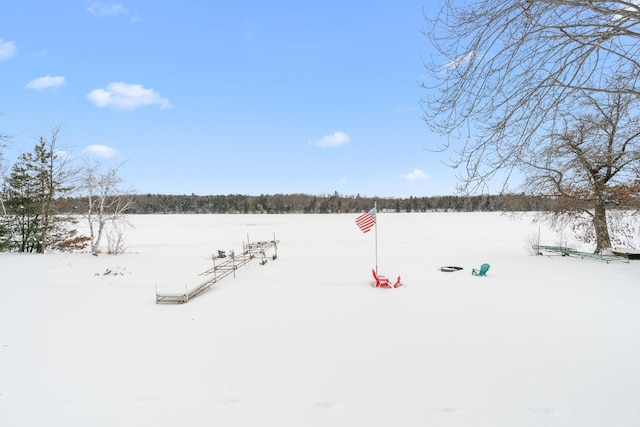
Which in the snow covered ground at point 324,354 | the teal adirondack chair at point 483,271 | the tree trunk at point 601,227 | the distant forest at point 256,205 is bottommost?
the snow covered ground at point 324,354

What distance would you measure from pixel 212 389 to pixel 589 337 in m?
6.21

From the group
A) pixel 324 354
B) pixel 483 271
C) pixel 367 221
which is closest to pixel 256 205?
pixel 367 221

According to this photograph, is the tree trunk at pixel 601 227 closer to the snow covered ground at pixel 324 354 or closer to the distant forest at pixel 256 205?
the snow covered ground at pixel 324 354

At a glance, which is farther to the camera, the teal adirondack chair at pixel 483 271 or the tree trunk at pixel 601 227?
the tree trunk at pixel 601 227

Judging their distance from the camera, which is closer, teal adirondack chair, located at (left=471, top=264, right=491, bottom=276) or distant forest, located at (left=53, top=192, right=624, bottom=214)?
teal adirondack chair, located at (left=471, top=264, right=491, bottom=276)

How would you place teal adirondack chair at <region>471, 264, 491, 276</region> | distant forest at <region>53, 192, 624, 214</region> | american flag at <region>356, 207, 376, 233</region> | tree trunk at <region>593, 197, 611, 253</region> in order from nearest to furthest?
teal adirondack chair at <region>471, 264, 491, 276</region> < american flag at <region>356, 207, 376, 233</region> < tree trunk at <region>593, 197, 611, 253</region> < distant forest at <region>53, 192, 624, 214</region>

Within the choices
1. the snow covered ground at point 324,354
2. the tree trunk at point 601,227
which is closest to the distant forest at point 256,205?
the tree trunk at point 601,227

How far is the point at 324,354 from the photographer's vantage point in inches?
188

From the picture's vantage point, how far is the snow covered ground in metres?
3.35

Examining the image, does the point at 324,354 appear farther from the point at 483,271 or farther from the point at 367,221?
the point at 483,271

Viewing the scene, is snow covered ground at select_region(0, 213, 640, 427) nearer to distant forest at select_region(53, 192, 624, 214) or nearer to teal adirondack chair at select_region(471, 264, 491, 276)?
teal adirondack chair at select_region(471, 264, 491, 276)

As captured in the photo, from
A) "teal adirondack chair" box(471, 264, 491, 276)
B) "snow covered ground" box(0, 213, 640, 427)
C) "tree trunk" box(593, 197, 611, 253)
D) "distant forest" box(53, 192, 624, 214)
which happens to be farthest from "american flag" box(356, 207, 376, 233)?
"distant forest" box(53, 192, 624, 214)

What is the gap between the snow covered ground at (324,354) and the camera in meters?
3.35

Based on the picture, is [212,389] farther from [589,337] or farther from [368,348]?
[589,337]
